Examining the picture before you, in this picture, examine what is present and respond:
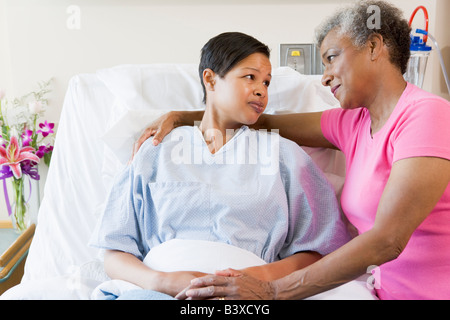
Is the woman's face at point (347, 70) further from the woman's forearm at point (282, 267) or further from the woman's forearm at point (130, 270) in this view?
the woman's forearm at point (130, 270)

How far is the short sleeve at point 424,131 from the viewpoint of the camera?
98 centimetres

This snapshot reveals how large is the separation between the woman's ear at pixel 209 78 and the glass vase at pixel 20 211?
2.81 feet

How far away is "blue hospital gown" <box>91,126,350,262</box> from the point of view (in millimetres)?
1215

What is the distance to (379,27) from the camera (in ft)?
3.63

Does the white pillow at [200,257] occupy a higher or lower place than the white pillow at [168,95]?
lower

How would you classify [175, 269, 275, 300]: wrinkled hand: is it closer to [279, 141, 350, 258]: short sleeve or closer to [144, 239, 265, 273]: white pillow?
[144, 239, 265, 273]: white pillow

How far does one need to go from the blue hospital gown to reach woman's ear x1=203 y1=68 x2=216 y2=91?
0.43ft

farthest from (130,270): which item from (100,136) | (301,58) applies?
(301,58)

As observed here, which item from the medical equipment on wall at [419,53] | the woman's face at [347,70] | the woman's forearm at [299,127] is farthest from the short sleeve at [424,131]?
the medical equipment on wall at [419,53]

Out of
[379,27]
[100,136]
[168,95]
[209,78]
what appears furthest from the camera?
[168,95]

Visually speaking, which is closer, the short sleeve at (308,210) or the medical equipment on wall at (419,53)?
the short sleeve at (308,210)

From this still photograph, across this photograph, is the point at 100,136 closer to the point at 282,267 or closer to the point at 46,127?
the point at 46,127

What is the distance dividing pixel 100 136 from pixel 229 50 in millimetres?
480

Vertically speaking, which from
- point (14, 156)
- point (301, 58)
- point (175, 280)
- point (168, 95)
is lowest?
point (175, 280)
